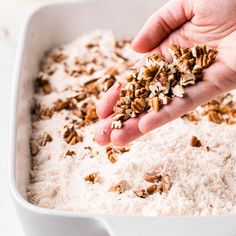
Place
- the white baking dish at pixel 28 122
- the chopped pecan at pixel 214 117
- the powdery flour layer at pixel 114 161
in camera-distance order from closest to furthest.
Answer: the white baking dish at pixel 28 122 → the powdery flour layer at pixel 114 161 → the chopped pecan at pixel 214 117

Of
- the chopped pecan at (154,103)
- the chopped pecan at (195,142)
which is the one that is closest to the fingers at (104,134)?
the chopped pecan at (154,103)

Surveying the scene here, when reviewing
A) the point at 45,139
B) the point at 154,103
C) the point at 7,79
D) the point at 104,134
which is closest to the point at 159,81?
the point at 154,103

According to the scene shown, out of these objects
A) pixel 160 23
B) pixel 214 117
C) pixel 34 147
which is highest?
pixel 160 23

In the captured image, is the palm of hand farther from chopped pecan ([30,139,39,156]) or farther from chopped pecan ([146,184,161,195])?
chopped pecan ([30,139,39,156])

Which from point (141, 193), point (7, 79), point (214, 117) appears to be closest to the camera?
point (141, 193)

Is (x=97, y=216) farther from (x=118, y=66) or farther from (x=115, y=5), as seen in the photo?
(x=115, y=5)

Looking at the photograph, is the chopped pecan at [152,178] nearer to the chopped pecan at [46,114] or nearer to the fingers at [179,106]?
the fingers at [179,106]

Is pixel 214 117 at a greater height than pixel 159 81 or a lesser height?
→ lesser

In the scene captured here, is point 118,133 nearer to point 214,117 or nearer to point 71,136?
point 71,136
